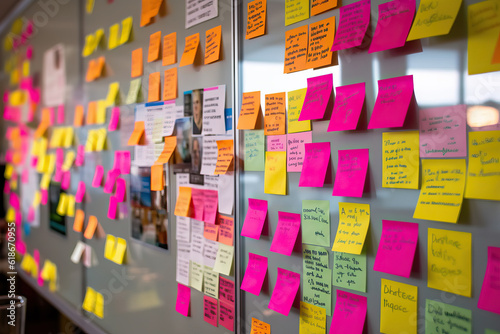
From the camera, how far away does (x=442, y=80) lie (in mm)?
815

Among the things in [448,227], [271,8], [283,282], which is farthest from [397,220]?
[271,8]

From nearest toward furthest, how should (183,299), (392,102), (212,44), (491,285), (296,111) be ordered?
(491,285)
(392,102)
(296,111)
(212,44)
(183,299)

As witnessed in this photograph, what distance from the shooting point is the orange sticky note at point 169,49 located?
5.00 ft

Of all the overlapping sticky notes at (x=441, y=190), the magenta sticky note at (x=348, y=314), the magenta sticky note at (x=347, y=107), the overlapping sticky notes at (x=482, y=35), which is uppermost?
the overlapping sticky notes at (x=482, y=35)

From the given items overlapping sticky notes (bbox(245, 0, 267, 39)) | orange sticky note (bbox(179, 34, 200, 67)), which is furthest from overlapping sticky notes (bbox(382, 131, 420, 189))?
orange sticky note (bbox(179, 34, 200, 67))

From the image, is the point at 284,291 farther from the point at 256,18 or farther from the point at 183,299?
the point at 256,18

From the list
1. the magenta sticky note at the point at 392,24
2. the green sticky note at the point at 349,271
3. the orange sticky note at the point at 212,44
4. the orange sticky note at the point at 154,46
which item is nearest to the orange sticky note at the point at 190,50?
the orange sticky note at the point at 212,44

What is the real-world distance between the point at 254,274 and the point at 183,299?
0.41 metres

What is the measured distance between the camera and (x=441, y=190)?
82cm

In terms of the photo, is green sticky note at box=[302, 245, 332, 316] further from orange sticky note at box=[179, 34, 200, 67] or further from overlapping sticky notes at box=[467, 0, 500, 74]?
orange sticky note at box=[179, 34, 200, 67]

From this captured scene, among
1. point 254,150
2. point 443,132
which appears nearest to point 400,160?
point 443,132

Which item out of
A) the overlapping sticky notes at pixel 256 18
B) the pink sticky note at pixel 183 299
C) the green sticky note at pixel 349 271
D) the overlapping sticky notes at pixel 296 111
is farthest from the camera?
the pink sticky note at pixel 183 299

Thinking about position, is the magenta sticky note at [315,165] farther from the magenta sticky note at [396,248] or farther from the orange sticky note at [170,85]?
the orange sticky note at [170,85]

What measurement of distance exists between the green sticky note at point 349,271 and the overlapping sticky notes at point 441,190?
0.18 m
